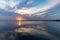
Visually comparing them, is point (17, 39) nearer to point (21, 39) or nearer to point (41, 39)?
point (21, 39)

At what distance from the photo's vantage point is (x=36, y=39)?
1414 cm

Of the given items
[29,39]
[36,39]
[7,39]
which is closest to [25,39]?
[29,39]

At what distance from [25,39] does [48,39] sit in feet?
11.9

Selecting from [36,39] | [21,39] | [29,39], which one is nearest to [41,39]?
[36,39]

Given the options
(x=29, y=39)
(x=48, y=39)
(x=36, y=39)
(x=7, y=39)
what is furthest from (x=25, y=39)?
(x=48, y=39)

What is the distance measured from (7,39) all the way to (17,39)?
1.59 meters

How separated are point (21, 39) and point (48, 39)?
169 inches

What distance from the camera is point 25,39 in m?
14.0

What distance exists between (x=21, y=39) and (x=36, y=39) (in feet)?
7.80

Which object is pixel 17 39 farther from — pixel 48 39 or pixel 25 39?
pixel 48 39

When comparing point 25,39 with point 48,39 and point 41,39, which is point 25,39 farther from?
point 48,39

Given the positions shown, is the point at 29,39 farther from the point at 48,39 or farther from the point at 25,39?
the point at 48,39

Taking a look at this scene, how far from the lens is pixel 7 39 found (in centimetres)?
1367

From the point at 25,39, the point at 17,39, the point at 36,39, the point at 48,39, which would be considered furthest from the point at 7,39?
the point at 48,39
